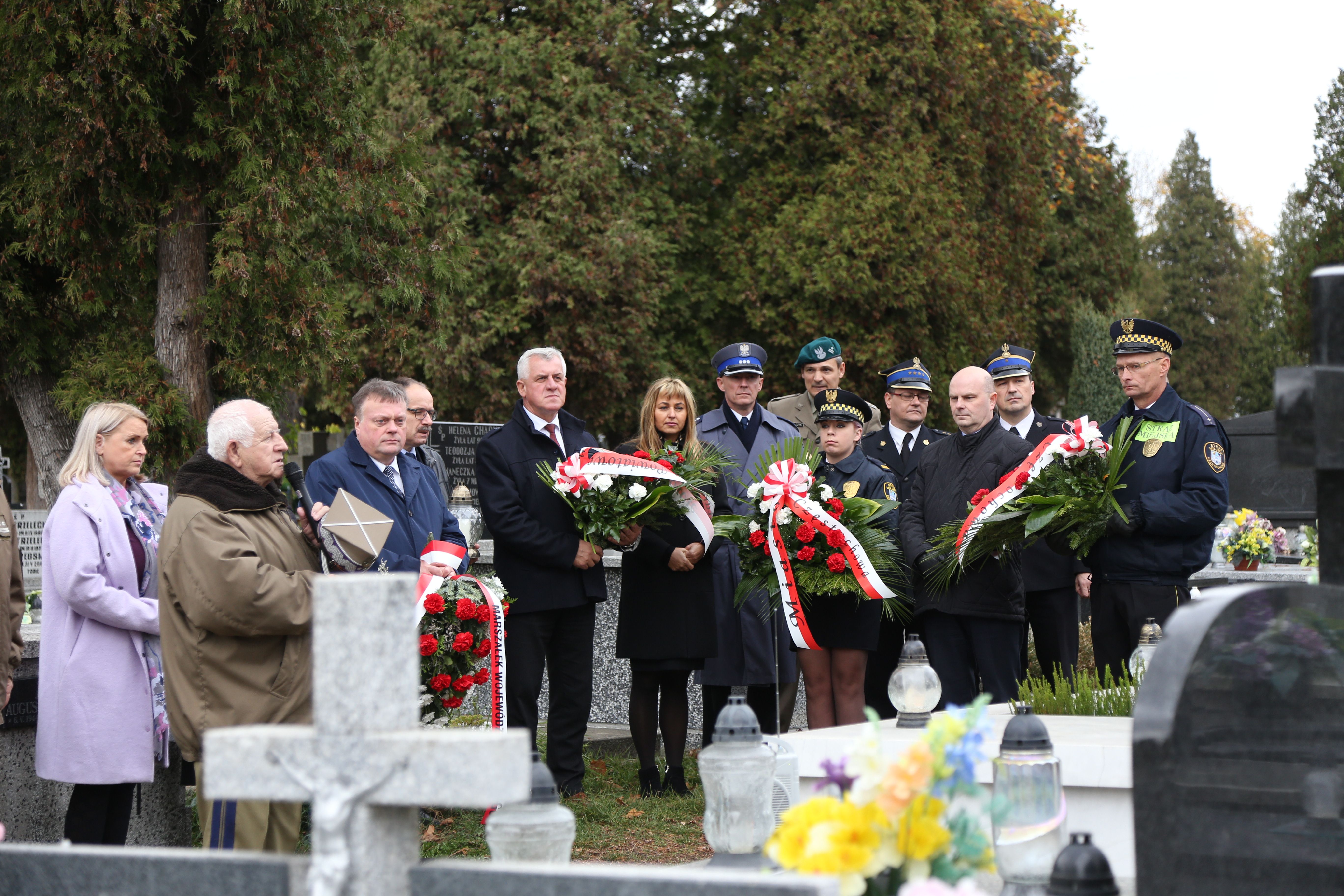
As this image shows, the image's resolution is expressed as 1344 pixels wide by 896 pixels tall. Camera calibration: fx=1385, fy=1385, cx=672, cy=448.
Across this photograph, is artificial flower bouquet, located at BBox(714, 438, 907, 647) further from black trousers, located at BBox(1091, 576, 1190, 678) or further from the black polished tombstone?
the black polished tombstone

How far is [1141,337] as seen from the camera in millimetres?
6668

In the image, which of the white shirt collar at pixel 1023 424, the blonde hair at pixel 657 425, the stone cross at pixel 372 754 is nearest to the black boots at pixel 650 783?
the blonde hair at pixel 657 425

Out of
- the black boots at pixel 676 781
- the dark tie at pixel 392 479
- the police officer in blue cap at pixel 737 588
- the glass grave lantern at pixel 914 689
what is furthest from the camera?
the police officer in blue cap at pixel 737 588

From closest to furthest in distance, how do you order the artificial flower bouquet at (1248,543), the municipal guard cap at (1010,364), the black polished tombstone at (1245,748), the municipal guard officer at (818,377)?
the black polished tombstone at (1245,748), the municipal guard cap at (1010,364), the municipal guard officer at (818,377), the artificial flower bouquet at (1248,543)

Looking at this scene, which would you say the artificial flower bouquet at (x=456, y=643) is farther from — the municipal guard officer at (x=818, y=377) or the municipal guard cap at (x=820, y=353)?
the municipal guard cap at (x=820, y=353)

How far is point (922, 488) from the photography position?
275 inches

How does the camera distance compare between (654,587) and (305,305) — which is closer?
(654,587)

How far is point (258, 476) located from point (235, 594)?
53 centimetres

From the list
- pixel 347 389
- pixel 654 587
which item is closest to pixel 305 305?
pixel 347 389

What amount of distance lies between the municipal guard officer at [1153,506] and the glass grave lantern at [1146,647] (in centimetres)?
50

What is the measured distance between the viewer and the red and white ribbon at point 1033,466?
20.4 feet

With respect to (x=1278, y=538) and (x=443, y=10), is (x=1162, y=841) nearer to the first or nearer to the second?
(x=1278, y=538)

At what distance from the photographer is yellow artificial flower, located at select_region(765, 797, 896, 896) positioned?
8.20 feet

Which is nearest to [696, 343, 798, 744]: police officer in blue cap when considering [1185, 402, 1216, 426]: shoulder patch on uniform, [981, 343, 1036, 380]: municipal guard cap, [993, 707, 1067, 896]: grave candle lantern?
[981, 343, 1036, 380]: municipal guard cap
